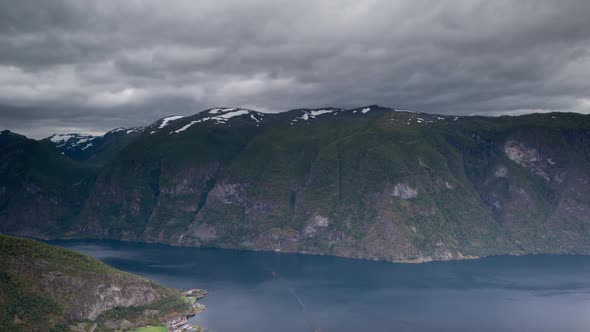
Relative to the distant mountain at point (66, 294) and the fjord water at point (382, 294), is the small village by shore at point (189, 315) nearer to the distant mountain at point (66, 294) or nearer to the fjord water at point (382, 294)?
the distant mountain at point (66, 294)

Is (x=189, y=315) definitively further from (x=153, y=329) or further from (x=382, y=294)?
(x=382, y=294)

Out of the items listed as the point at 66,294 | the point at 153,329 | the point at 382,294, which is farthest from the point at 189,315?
the point at 382,294

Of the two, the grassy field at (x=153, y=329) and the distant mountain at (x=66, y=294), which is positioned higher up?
the distant mountain at (x=66, y=294)

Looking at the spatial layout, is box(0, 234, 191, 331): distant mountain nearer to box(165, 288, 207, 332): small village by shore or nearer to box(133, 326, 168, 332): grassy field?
box(133, 326, 168, 332): grassy field

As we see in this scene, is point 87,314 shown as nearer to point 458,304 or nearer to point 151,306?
point 151,306

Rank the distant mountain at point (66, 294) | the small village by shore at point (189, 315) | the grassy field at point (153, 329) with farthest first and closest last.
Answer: the small village by shore at point (189, 315), the grassy field at point (153, 329), the distant mountain at point (66, 294)

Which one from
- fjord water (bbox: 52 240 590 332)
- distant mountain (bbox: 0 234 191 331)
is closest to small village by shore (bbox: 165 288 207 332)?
distant mountain (bbox: 0 234 191 331)

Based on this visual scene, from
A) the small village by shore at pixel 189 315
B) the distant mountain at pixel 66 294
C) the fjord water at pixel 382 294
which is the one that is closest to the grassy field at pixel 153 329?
the small village by shore at pixel 189 315
